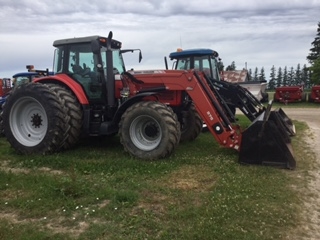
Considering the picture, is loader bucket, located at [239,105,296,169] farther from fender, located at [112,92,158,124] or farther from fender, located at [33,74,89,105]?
fender, located at [33,74,89,105]

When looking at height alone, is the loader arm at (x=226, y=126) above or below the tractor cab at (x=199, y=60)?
below

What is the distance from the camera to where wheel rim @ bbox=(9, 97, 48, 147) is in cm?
798

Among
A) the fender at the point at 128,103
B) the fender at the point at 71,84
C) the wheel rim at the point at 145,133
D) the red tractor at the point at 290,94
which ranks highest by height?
the fender at the point at 71,84

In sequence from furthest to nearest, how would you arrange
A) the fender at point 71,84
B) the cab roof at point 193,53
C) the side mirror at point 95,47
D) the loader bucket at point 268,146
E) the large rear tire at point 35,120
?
1. the cab roof at point 193,53
2. the fender at point 71,84
3. the side mirror at point 95,47
4. the large rear tire at point 35,120
5. the loader bucket at point 268,146

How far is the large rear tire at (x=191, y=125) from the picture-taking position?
923 centimetres

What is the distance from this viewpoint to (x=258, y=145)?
21.9ft

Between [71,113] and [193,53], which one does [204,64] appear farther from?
[71,113]

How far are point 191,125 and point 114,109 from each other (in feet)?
7.14

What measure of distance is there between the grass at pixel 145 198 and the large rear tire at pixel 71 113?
0.41 m

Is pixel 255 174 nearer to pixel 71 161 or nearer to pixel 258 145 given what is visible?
pixel 258 145

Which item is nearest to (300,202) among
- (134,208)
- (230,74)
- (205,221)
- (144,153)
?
(205,221)

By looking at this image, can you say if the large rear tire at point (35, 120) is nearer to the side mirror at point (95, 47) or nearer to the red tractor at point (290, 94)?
the side mirror at point (95, 47)

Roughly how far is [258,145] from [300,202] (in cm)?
174

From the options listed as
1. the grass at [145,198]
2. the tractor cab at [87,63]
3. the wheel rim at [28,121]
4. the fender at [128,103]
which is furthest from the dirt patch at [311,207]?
the wheel rim at [28,121]
